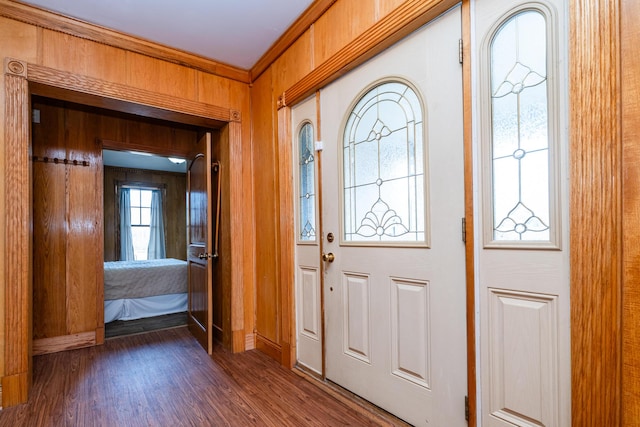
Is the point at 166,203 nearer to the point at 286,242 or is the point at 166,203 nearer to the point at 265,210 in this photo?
the point at 265,210

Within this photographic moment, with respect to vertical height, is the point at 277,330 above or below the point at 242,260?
below

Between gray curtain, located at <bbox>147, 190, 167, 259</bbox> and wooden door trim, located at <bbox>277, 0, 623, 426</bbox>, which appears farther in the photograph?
gray curtain, located at <bbox>147, 190, 167, 259</bbox>

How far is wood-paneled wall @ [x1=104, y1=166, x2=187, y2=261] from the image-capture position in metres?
7.04

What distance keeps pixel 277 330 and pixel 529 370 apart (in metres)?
1.99

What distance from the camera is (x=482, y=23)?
142 centimetres

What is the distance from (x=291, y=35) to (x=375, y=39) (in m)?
0.99

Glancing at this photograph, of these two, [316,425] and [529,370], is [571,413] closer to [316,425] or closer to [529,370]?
[529,370]

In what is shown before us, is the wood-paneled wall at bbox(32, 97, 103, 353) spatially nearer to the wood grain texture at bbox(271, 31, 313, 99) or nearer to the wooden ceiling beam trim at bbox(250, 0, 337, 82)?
the wooden ceiling beam trim at bbox(250, 0, 337, 82)

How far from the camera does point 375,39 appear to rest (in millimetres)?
1826

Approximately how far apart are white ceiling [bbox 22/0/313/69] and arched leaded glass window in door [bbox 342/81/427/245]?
3.32ft

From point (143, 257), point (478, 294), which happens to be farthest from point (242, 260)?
point (143, 257)

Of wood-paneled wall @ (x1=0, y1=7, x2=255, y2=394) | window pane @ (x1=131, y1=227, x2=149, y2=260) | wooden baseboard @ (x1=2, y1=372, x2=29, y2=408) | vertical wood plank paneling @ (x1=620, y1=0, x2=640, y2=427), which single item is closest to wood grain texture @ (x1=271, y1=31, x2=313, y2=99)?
wood-paneled wall @ (x1=0, y1=7, x2=255, y2=394)

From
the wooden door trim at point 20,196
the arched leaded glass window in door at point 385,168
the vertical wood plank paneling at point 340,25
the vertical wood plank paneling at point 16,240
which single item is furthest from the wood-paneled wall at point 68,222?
the arched leaded glass window in door at point 385,168

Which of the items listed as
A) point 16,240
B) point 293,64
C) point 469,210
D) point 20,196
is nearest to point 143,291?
point 16,240
